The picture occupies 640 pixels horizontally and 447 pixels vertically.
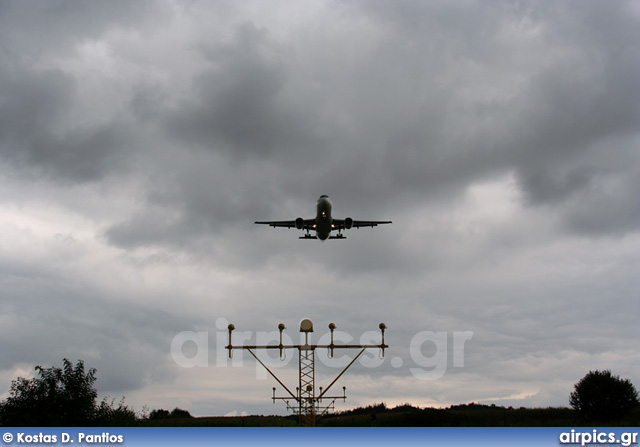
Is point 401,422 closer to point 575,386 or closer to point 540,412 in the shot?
point 540,412

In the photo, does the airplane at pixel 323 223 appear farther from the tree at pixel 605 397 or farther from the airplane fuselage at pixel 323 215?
the tree at pixel 605 397

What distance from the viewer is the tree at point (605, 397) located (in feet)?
192

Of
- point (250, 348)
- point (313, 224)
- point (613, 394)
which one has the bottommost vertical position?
point (613, 394)

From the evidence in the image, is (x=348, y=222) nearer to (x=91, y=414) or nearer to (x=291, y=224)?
(x=291, y=224)

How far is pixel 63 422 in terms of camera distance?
38.9 m

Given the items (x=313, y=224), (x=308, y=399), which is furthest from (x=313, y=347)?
(x=313, y=224)

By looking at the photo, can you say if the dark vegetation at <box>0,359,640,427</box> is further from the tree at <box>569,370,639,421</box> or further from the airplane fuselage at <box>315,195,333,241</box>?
the airplane fuselage at <box>315,195,333,241</box>

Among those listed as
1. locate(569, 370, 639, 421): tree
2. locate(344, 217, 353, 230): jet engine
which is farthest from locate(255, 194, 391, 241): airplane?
locate(569, 370, 639, 421): tree

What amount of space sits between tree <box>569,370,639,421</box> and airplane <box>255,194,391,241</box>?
34492 millimetres

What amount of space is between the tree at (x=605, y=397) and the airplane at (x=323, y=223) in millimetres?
34492

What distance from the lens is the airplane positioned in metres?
75.8

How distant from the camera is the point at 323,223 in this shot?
253 ft

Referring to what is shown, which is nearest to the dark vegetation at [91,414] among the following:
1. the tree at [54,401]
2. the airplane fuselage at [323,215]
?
the tree at [54,401]

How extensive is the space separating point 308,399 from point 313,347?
282 cm
